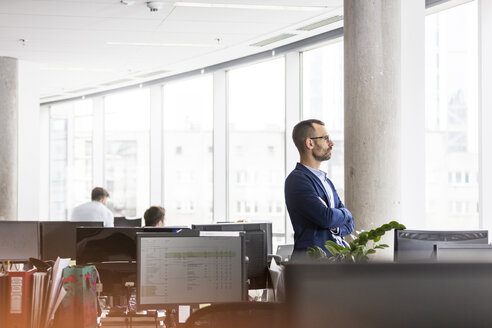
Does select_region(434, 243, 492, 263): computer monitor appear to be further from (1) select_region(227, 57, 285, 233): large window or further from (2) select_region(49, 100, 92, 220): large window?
(2) select_region(49, 100, 92, 220): large window

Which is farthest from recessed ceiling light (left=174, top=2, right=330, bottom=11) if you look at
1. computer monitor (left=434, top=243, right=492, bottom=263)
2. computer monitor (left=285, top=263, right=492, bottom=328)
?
computer monitor (left=285, top=263, right=492, bottom=328)

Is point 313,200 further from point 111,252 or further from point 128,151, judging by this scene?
point 128,151

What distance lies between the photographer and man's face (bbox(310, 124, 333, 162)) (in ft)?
12.1

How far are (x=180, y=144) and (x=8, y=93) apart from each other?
3.94 m

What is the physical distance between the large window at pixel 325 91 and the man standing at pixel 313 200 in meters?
5.38

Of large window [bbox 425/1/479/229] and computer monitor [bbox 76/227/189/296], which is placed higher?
large window [bbox 425/1/479/229]

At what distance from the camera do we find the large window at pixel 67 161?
54.8 ft

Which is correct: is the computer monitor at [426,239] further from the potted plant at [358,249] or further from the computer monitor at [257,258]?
the computer monitor at [257,258]

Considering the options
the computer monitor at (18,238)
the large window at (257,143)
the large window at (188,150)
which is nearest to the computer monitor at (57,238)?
the computer monitor at (18,238)

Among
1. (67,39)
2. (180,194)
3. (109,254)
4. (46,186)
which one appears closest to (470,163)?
(109,254)

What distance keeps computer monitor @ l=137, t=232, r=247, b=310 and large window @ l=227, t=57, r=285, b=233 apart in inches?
279

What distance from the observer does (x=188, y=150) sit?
44.9 ft

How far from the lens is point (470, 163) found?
7.05 metres

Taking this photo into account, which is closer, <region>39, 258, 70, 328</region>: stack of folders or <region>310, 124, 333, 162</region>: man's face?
<region>39, 258, 70, 328</region>: stack of folders
